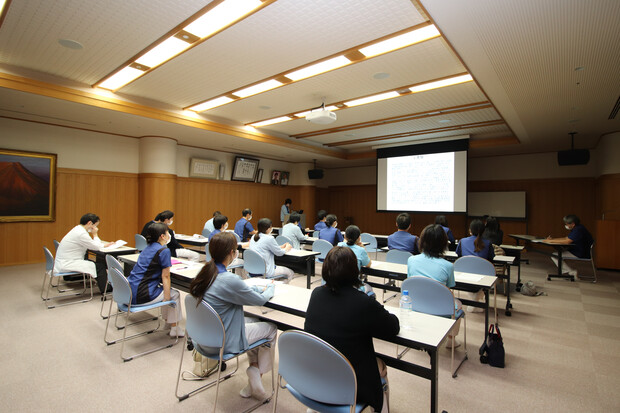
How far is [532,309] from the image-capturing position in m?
4.43

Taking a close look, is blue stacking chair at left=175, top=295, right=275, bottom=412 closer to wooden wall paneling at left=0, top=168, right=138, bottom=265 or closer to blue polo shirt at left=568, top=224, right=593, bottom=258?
blue polo shirt at left=568, top=224, right=593, bottom=258

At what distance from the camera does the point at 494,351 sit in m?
2.85

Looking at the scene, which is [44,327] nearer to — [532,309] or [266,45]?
[266,45]

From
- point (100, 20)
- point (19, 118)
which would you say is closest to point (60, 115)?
point (19, 118)

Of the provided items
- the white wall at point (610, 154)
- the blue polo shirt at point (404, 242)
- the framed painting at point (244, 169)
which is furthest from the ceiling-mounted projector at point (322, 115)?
the white wall at point (610, 154)

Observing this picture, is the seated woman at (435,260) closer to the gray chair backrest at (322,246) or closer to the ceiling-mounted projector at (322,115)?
the gray chair backrest at (322,246)

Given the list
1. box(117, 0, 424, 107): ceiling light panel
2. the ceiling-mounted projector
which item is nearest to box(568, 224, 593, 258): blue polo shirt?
the ceiling-mounted projector

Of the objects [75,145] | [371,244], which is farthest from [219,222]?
[75,145]

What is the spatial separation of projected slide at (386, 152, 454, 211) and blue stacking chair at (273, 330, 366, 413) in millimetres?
8022

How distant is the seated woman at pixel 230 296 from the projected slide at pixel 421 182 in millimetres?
7631

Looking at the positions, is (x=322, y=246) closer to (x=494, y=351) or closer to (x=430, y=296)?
(x=430, y=296)

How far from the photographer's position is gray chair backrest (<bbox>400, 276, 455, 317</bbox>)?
8.52ft

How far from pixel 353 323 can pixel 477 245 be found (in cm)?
314

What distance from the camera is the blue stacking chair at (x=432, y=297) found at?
2596mm
